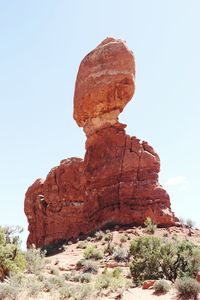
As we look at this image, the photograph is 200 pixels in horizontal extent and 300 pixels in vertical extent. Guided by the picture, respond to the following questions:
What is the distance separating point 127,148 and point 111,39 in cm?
1345

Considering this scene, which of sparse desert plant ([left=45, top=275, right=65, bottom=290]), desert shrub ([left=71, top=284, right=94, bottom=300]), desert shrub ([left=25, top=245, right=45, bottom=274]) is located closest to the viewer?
desert shrub ([left=71, top=284, right=94, bottom=300])

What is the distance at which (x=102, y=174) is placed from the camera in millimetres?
37969

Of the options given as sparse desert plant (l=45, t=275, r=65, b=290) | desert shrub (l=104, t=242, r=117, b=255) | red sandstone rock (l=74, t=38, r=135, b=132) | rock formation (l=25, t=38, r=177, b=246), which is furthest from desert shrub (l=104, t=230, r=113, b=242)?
sparse desert plant (l=45, t=275, r=65, b=290)

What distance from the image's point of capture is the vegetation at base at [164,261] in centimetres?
1764

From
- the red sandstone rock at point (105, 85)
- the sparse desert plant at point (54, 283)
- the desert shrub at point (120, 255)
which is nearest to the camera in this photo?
the sparse desert plant at point (54, 283)

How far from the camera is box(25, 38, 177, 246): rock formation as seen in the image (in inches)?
1399

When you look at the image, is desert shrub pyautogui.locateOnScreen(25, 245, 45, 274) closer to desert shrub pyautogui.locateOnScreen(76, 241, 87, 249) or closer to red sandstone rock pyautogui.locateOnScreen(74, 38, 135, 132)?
desert shrub pyautogui.locateOnScreen(76, 241, 87, 249)

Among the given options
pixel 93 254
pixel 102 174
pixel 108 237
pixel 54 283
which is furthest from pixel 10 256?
pixel 102 174

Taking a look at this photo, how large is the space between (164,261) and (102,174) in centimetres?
2030

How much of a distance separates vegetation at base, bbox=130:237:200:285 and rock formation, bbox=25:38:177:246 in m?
14.8

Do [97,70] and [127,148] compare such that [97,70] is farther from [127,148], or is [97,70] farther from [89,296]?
[89,296]

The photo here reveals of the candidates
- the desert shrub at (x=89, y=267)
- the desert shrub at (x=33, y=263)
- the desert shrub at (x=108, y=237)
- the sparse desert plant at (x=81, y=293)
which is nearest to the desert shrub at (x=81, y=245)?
the desert shrub at (x=108, y=237)

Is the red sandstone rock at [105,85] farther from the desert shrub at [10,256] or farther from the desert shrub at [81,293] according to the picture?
the desert shrub at [81,293]

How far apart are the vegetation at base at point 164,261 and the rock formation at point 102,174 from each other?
48.7 feet
